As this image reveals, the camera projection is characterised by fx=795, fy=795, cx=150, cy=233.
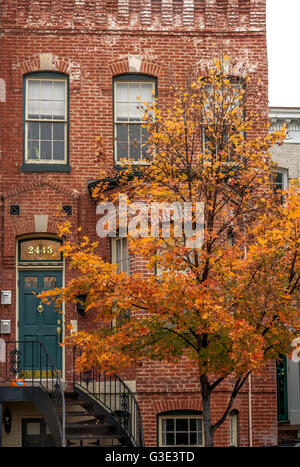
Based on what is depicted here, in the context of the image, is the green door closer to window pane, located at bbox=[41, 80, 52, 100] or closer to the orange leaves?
the orange leaves

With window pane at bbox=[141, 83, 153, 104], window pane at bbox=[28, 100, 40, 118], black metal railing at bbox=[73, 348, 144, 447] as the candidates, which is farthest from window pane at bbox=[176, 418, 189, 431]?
window pane at bbox=[28, 100, 40, 118]

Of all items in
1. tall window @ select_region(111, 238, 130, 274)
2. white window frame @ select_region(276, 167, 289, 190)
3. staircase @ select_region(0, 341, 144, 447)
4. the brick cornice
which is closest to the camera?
staircase @ select_region(0, 341, 144, 447)

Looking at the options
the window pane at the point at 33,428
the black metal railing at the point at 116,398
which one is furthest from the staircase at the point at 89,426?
the window pane at the point at 33,428

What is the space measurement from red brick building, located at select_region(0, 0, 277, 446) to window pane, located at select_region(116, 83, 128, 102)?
0.07ft

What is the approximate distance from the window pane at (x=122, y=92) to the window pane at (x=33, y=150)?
2146 millimetres

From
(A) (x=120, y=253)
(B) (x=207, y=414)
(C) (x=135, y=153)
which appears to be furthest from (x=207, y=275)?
(C) (x=135, y=153)

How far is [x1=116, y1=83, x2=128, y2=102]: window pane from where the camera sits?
59.5 feet

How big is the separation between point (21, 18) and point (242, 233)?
26.8 ft

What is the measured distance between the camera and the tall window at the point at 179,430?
16.8 metres

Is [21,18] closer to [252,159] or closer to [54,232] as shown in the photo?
[54,232]

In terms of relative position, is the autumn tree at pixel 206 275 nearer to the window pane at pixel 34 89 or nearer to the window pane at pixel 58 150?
the window pane at pixel 58 150

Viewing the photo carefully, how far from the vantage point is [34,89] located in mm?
18031

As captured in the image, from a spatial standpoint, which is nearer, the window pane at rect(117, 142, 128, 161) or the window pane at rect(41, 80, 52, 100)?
the window pane at rect(117, 142, 128, 161)

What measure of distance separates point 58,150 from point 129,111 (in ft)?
6.02
